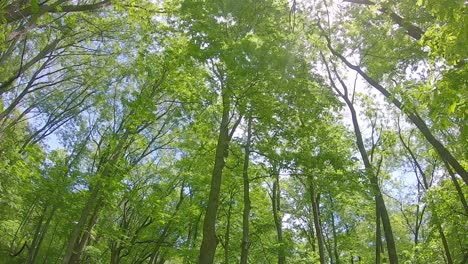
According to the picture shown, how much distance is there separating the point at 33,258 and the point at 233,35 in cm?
1887

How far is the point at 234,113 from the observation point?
12.4m

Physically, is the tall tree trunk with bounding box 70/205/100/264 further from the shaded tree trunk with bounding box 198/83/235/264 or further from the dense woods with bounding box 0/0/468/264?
the shaded tree trunk with bounding box 198/83/235/264

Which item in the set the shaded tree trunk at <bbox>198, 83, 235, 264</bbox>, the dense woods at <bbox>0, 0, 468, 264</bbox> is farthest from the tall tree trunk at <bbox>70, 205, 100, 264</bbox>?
the shaded tree trunk at <bbox>198, 83, 235, 264</bbox>

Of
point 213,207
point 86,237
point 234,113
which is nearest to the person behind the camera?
point 213,207

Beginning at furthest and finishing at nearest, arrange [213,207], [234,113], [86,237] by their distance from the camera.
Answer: [86,237] < [234,113] < [213,207]

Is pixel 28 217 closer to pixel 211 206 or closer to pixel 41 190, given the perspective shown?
pixel 41 190

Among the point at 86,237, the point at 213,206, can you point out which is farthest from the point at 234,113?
the point at 86,237

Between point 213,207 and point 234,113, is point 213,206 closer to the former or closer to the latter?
point 213,207

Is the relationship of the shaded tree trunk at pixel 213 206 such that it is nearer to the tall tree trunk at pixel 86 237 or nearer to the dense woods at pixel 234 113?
the dense woods at pixel 234 113

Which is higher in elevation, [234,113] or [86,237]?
[234,113]

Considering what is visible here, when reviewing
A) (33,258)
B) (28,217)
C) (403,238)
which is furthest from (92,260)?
(403,238)

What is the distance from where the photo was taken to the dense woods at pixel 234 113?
7457 millimetres

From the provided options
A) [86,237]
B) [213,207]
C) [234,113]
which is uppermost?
[234,113]

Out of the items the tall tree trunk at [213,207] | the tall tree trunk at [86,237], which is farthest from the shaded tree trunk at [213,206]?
the tall tree trunk at [86,237]
